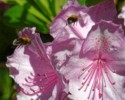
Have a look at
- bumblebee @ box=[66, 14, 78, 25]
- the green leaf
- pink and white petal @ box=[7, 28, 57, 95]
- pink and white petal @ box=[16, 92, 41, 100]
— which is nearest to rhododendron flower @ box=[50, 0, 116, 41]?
bumblebee @ box=[66, 14, 78, 25]

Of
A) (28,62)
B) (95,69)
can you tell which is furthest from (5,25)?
(95,69)

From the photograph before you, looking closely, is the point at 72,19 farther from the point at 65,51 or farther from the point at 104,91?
the point at 104,91

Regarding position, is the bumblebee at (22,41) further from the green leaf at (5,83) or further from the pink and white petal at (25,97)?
the green leaf at (5,83)

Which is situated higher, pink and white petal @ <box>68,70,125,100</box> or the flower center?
the flower center

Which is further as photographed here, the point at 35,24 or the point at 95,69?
the point at 35,24

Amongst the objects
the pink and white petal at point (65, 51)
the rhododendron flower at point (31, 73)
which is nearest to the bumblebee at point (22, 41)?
the rhododendron flower at point (31, 73)

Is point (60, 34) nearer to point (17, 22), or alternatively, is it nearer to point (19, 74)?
point (19, 74)

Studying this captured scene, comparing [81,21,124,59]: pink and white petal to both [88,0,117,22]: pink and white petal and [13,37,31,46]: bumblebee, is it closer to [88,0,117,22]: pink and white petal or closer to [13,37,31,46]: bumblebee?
[88,0,117,22]: pink and white petal
